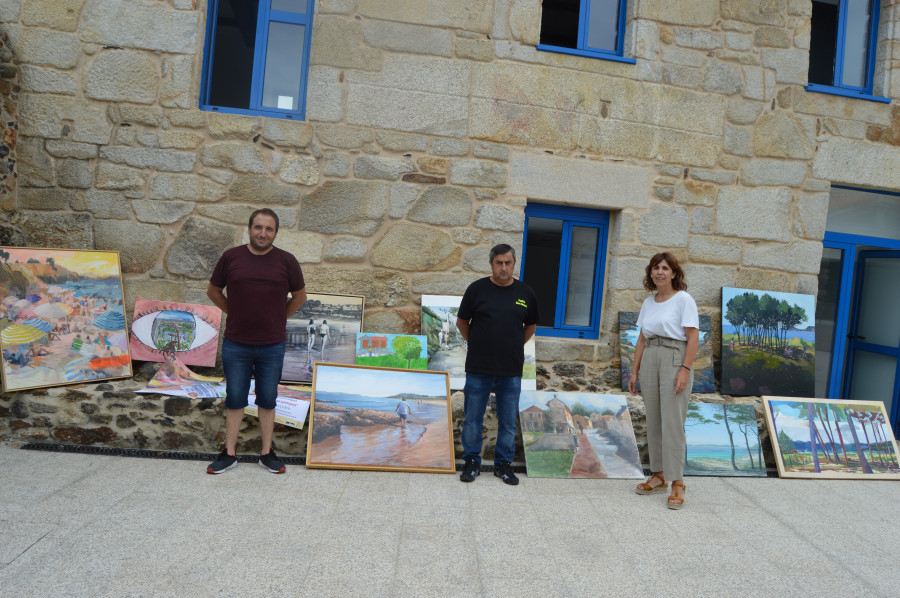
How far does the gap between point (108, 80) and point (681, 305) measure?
4.38 metres

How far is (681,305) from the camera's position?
A: 3730mm

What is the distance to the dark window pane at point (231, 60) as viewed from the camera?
5.00m

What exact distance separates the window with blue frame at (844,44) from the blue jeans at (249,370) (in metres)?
5.23

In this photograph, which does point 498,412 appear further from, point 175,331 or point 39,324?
point 39,324

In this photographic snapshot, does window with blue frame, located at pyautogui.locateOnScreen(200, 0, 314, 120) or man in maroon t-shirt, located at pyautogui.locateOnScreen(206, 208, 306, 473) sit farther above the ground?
window with blue frame, located at pyautogui.locateOnScreen(200, 0, 314, 120)

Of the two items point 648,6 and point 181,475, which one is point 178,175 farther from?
point 648,6

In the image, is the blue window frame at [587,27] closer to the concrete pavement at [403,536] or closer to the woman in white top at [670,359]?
the woman in white top at [670,359]

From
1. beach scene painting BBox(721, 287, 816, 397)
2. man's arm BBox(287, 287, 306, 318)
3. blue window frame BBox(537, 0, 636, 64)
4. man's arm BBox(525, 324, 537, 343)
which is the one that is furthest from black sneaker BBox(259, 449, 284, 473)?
blue window frame BBox(537, 0, 636, 64)

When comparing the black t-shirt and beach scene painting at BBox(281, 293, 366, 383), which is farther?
beach scene painting at BBox(281, 293, 366, 383)

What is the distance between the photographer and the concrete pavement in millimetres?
2562

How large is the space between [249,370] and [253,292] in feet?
1.62

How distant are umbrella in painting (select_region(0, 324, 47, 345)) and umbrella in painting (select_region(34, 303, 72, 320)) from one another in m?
0.11

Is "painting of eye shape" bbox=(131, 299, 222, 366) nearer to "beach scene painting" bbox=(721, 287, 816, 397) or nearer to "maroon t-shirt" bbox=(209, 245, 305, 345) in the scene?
"maroon t-shirt" bbox=(209, 245, 305, 345)

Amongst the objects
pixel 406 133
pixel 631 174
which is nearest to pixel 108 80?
pixel 406 133
